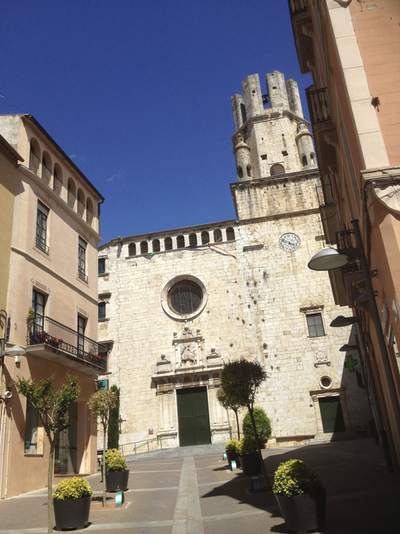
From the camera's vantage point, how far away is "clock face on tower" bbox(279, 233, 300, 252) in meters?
32.7

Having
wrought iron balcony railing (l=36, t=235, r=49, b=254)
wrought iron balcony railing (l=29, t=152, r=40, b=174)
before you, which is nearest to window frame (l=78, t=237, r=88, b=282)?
wrought iron balcony railing (l=36, t=235, r=49, b=254)

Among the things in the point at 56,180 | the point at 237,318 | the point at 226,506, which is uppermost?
the point at 56,180

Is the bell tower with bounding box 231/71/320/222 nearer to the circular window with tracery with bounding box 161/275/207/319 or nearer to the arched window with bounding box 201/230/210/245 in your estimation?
the arched window with bounding box 201/230/210/245

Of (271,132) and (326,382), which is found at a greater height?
(271,132)

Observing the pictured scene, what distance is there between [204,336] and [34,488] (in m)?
18.1

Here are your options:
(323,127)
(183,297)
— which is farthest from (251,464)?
(183,297)

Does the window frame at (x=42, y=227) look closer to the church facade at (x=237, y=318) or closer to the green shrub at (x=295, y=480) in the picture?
the green shrub at (x=295, y=480)

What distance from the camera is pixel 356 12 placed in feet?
28.3

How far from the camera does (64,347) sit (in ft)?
55.8

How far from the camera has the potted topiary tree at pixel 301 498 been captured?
6.89 metres

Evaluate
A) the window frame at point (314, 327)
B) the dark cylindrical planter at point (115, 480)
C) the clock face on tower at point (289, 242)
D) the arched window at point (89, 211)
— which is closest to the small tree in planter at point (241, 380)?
the dark cylindrical planter at point (115, 480)

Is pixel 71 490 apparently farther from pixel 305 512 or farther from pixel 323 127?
pixel 323 127

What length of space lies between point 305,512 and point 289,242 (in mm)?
26957

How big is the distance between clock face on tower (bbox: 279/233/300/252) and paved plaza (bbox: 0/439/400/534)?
18884 mm
